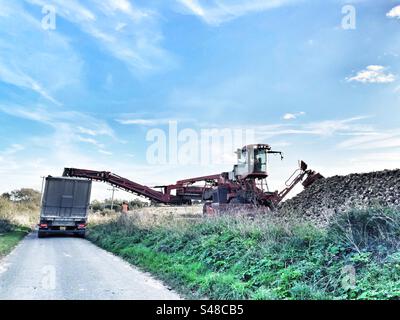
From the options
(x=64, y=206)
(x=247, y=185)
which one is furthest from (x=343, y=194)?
(x=64, y=206)

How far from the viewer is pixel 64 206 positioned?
1941 cm

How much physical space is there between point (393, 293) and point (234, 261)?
11.0 feet

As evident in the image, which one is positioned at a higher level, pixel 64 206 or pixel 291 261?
pixel 64 206

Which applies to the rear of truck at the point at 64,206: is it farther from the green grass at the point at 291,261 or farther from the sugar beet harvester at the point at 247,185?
the green grass at the point at 291,261

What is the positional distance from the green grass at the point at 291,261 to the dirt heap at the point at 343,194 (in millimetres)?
4328

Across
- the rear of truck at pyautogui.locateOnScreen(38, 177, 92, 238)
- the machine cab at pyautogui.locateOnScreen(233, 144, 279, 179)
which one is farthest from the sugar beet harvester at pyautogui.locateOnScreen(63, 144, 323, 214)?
the rear of truck at pyautogui.locateOnScreen(38, 177, 92, 238)

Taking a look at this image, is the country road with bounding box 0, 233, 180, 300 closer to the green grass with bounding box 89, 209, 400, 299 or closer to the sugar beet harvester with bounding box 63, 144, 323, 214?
the green grass with bounding box 89, 209, 400, 299

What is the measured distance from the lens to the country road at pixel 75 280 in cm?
583

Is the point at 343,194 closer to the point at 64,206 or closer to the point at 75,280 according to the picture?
the point at 75,280

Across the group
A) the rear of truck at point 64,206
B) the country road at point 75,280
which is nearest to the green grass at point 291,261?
the country road at point 75,280

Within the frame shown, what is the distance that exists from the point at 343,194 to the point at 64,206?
1537cm
